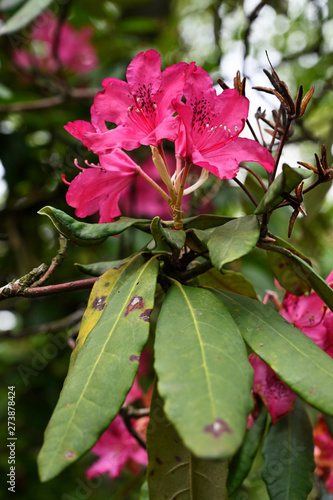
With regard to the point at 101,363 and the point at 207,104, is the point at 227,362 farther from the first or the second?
the point at 207,104

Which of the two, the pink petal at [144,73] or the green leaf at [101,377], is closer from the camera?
the green leaf at [101,377]

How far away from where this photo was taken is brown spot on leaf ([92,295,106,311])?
67 centimetres

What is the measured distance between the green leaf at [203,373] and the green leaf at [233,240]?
70mm

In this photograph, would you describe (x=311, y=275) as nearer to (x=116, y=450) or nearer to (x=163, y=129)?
(x=163, y=129)

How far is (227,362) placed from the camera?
518mm

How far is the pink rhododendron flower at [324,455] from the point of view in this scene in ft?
3.70

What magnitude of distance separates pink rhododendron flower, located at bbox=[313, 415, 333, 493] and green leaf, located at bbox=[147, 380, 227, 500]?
0.57 metres

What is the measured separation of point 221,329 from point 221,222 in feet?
0.78

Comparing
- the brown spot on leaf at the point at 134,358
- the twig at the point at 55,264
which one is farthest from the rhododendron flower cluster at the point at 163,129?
the brown spot on leaf at the point at 134,358

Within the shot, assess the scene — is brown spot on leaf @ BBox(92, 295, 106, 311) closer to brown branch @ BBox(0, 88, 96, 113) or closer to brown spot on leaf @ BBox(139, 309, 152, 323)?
brown spot on leaf @ BBox(139, 309, 152, 323)

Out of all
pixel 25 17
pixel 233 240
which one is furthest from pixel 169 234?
pixel 25 17

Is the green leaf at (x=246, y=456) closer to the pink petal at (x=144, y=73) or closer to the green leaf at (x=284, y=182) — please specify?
the green leaf at (x=284, y=182)

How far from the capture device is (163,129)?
679 mm

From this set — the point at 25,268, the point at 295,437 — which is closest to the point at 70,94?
the point at 25,268
